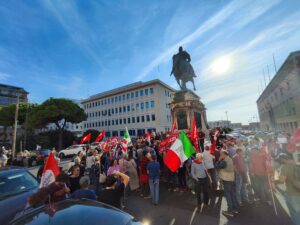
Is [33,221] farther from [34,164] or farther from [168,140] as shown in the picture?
[34,164]

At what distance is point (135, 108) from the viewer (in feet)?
154

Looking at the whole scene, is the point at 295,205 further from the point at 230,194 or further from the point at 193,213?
the point at 193,213

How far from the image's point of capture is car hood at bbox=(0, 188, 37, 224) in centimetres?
365

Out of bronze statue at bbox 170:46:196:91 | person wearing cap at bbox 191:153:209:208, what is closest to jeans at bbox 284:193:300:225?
person wearing cap at bbox 191:153:209:208

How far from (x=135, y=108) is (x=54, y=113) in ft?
64.1

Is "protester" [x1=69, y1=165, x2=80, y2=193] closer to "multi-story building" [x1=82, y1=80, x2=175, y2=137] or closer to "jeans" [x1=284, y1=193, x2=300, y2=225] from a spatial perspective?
"jeans" [x1=284, y1=193, x2=300, y2=225]

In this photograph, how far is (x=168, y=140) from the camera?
27.5 ft

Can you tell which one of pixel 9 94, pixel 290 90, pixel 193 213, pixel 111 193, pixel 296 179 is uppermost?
pixel 9 94

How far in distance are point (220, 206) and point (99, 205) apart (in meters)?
4.54

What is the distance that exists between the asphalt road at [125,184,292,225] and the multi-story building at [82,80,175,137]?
3586 cm

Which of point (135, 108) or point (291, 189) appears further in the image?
point (135, 108)

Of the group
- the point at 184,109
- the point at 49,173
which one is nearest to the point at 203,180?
the point at 49,173

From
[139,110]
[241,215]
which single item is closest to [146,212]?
[241,215]

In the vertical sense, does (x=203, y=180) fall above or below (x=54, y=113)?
below
